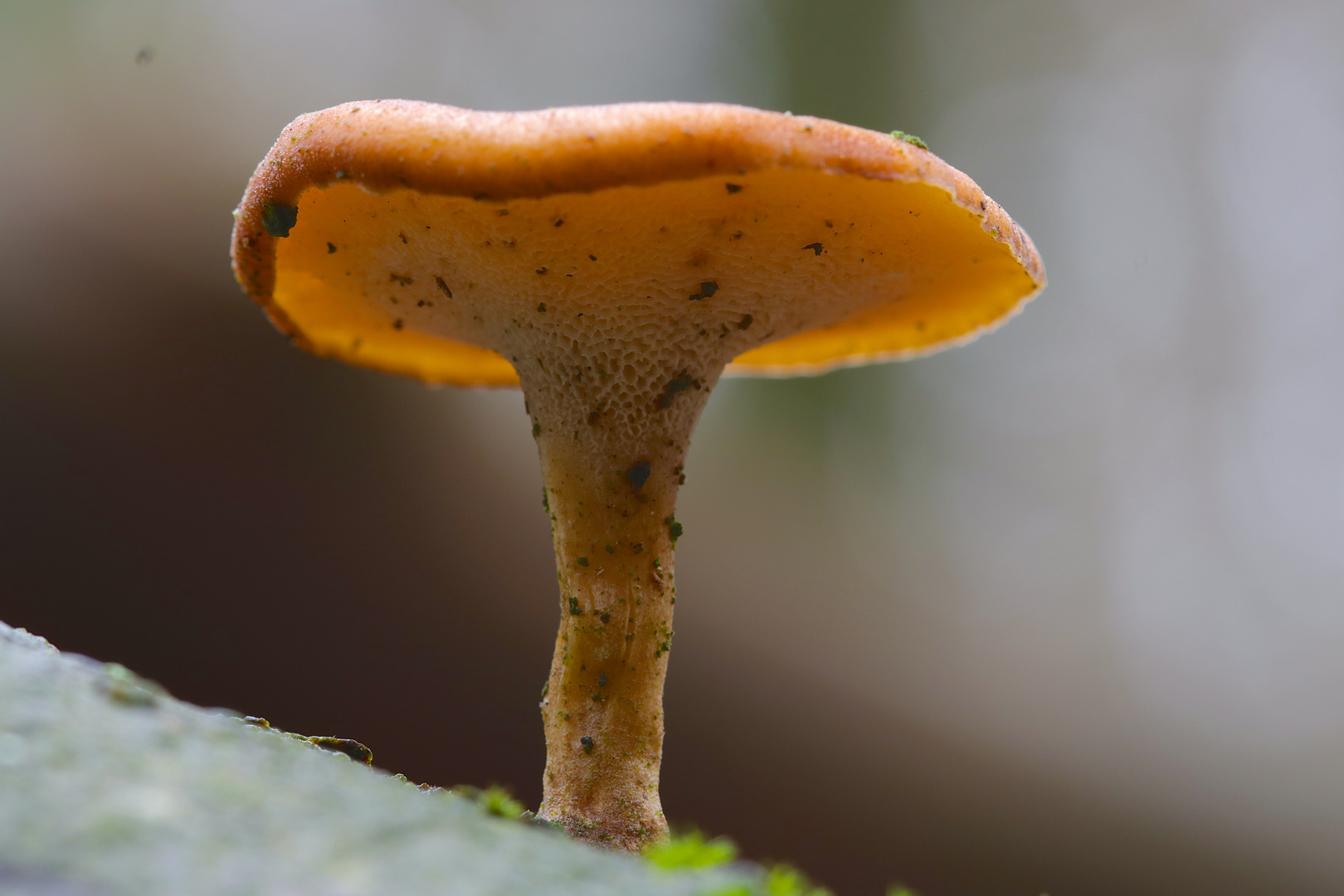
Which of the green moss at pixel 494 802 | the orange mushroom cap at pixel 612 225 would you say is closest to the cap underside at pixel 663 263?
the orange mushroom cap at pixel 612 225

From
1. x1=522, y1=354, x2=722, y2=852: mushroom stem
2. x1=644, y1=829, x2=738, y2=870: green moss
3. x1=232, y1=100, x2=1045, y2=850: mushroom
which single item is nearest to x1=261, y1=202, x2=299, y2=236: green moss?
x1=232, y1=100, x2=1045, y2=850: mushroom

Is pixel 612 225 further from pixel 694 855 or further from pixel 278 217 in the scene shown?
pixel 694 855

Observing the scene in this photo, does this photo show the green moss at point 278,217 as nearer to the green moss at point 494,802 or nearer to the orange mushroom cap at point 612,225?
the orange mushroom cap at point 612,225

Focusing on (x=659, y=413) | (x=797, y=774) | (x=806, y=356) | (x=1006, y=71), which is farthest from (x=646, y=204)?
(x=1006, y=71)

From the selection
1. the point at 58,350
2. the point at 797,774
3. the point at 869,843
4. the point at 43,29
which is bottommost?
the point at 869,843

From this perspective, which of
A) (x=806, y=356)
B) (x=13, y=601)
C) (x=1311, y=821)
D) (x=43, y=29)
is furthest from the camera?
(x=1311, y=821)

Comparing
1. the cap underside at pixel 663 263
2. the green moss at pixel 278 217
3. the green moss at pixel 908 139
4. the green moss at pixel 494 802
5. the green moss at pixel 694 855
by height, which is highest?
the green moss at pixel 908 139

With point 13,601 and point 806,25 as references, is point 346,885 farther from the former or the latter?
point 806,25

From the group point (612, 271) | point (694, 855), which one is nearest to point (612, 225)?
point (612, 271)

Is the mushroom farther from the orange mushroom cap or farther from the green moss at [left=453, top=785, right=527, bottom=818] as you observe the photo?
the green moss at [left=453, top=785, right=527, bottom=818]
